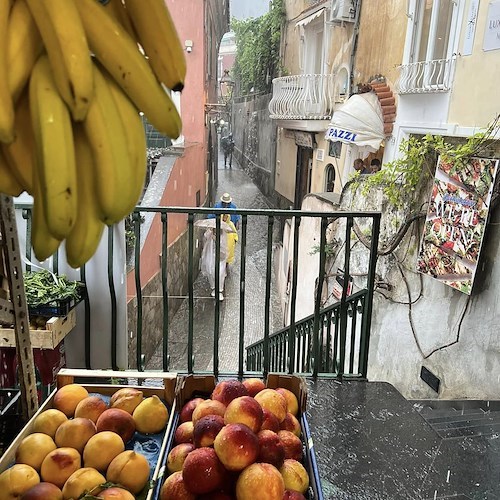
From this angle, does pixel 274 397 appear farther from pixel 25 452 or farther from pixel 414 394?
pixel 414 394

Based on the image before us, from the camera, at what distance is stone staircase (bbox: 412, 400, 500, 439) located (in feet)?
7.82

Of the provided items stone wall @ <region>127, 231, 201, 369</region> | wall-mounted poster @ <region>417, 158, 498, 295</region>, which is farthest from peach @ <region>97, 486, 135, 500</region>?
stone wall @ <region>127, 231, 201, 369</region>

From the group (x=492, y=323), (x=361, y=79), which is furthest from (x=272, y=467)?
(x=361, y=79)

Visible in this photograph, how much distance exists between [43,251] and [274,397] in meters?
0.93

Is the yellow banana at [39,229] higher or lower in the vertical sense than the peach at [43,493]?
higher

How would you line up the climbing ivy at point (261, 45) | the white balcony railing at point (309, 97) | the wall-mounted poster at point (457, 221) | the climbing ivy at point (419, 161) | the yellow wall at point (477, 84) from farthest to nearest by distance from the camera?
the climbing ivy at point (261, 45) < the white balcony railing at point (309, 97) < the yellow wall at point (477, 84) < the climbing ivy at point (419, 161) < the wall-mounted poster at point (457, 221)

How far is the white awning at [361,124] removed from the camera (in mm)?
5824

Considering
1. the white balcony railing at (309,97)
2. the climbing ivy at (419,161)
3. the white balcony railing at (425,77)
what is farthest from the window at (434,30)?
the white balcony railing at (309,97)

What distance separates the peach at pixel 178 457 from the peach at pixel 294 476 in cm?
24

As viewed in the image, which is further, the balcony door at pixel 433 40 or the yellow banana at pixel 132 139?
the balcony door at pixel 433 40

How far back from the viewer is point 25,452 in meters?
1.22

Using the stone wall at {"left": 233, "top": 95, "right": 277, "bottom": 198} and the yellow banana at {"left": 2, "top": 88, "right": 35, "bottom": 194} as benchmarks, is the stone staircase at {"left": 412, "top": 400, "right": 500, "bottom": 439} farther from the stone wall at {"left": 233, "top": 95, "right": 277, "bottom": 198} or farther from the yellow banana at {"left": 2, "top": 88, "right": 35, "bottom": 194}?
the stone wall at {"left": 233, "top": 95, "right": 277, "bottom": 198}

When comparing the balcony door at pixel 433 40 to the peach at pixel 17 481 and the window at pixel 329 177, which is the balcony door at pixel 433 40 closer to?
the window at pixel 329 177

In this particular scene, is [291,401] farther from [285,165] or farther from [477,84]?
[285,165]
